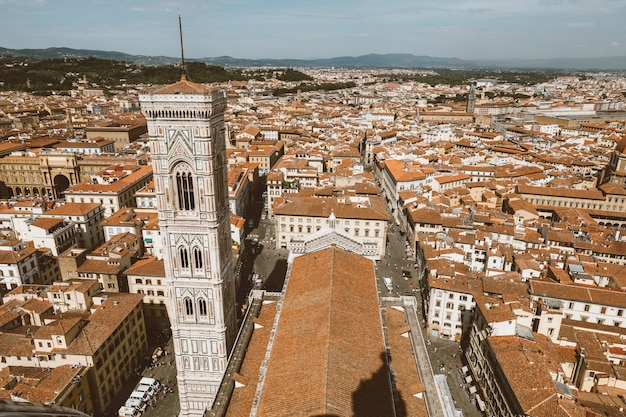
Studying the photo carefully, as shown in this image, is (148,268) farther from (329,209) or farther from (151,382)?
(329,209)

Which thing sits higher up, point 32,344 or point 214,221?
point 214,221

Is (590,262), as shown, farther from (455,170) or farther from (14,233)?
(14,233)

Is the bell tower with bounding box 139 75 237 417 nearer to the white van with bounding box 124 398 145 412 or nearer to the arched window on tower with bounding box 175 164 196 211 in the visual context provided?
the arched window on tower with bounding box 175 164 196 211

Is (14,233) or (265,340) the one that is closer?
(265,340)

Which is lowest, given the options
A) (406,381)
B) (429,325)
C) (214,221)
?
(429,325)

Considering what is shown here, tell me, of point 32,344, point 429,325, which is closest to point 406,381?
point 429,325

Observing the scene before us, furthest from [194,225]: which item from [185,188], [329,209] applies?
[329,209]

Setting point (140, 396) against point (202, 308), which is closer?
point (202, 308)
